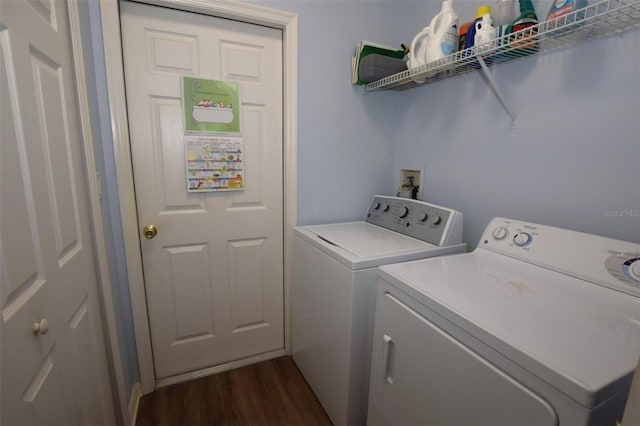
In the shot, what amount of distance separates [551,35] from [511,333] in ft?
3.39

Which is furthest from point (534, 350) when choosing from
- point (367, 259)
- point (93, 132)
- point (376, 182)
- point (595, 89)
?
point (93, 132)

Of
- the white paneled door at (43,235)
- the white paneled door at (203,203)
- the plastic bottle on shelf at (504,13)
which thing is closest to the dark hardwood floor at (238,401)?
the white paneled door at (203,203)

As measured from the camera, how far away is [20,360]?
2.10ft

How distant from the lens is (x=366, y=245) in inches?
54.8

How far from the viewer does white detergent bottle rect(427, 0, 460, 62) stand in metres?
1.29

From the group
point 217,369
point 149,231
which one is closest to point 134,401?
point 217,369

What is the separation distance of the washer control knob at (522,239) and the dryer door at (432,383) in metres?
0.55

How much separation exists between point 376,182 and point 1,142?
1750 mm

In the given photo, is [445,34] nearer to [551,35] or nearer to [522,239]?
[551,35]

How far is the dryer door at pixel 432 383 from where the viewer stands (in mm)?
668

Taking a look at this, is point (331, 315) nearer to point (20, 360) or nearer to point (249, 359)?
point (249, 359)

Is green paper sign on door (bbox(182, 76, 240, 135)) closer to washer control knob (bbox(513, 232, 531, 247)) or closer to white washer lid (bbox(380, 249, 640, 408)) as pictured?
white washer lid (bbox(380, 249, 640, 408))

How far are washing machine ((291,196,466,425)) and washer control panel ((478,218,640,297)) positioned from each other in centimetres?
23

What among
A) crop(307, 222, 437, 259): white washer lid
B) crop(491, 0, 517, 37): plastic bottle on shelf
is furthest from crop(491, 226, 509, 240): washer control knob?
crop(491, 0, 517, 37): plastic bottle on shelf
